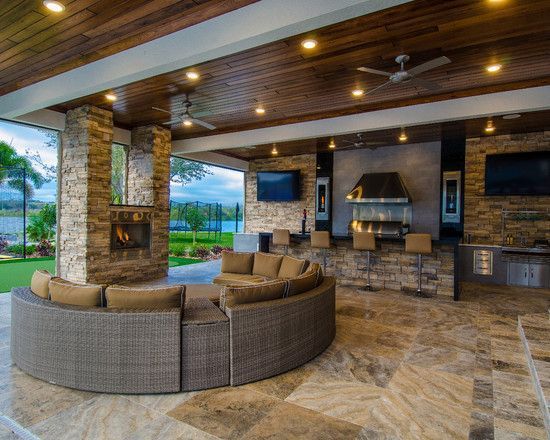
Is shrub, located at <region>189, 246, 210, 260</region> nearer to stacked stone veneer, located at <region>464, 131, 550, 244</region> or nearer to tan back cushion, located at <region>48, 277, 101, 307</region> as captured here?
stacked stone veneer, located at <region>464, 131, 550, 244</region>

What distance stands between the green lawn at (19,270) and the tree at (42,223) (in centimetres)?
69

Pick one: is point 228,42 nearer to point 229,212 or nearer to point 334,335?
point 334,335

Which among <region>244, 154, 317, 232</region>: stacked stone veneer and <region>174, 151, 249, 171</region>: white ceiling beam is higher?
<region>174, 151, 249, 171</region>: white ceiling beam

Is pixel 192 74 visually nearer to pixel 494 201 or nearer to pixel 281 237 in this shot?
pixel 281 237

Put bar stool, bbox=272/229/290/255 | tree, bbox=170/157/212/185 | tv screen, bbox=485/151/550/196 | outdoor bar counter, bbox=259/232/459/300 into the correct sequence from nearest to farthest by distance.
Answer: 1. outdoor bar counter, bbox=259/232/459/300
2. tv screen, bbox=485/151/550/196
3. bar stool, bbox=272/229/290/255
4. tree, bbox=170/157/212/185

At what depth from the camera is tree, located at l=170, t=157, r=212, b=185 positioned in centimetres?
1255

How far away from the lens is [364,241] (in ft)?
20.2

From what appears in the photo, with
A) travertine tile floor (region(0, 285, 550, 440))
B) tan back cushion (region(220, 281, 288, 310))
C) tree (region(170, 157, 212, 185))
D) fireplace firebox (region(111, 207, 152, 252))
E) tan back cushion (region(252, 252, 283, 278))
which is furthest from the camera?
tree (region(170, 157, 212, 185))

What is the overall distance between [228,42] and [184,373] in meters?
2.83

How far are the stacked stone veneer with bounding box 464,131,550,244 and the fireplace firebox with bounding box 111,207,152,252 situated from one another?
272 inches

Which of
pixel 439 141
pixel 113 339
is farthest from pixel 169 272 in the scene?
pixel 439 141

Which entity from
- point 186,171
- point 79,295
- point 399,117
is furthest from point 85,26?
point 186,171

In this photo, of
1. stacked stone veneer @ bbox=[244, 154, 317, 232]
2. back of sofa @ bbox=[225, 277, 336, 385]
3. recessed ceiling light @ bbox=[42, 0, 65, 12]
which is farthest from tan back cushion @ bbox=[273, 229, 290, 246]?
recessed ceiling light @ bbox=[42, 0, 65, 12]

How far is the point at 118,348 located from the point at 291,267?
2.62 metres
